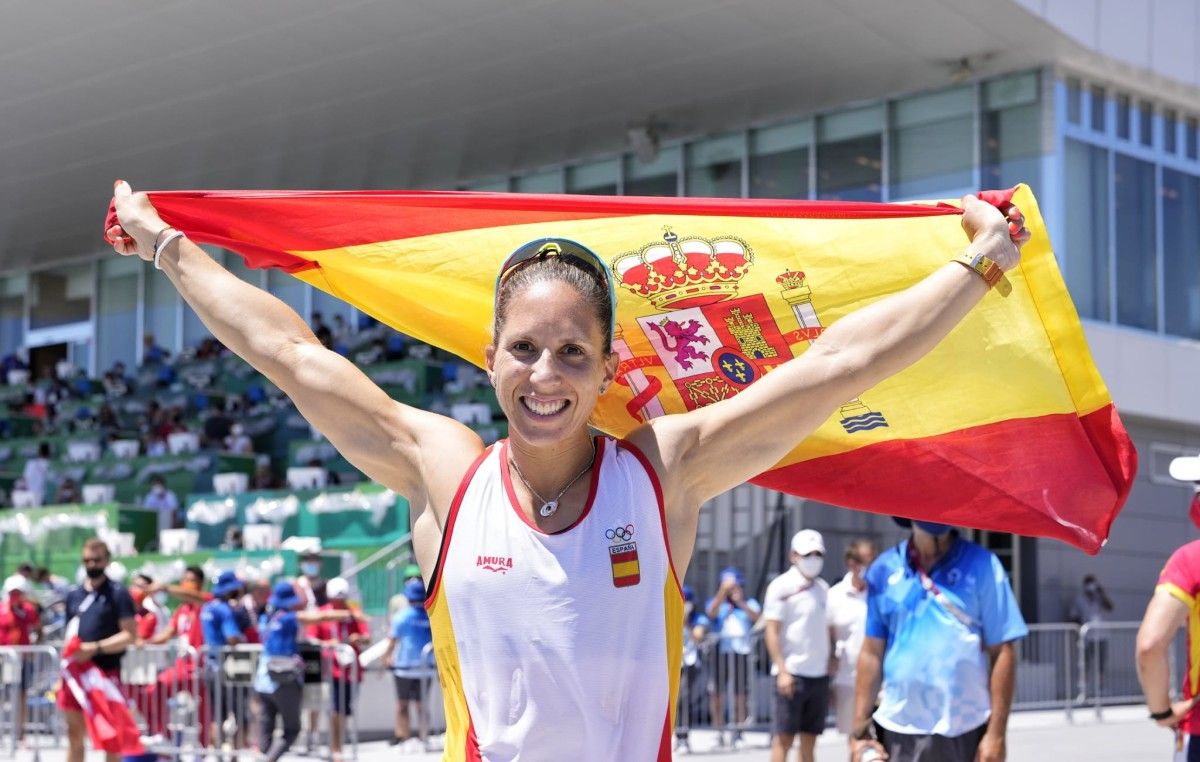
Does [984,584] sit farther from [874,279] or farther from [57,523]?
[57,523]

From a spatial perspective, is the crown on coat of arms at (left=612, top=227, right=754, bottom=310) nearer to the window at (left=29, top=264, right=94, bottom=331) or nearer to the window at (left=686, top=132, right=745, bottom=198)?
the window at (left=686, top=132, right=745, bottom=198)

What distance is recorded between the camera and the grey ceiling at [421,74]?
23.4 m

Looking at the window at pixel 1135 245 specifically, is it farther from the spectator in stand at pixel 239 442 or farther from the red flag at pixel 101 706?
the red flag at pixel 101 706

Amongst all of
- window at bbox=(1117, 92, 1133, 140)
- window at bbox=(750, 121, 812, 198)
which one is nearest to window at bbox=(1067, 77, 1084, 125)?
window at bbox=(1117, 92, 1133, 140)

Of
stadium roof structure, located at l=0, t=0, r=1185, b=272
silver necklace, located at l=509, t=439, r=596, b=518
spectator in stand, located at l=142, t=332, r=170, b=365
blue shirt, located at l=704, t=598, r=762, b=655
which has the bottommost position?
blue shirt, located at l=704, t=598, r=762, b=655

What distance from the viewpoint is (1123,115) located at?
26203 mm

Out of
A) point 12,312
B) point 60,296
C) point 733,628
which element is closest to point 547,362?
point 733,628

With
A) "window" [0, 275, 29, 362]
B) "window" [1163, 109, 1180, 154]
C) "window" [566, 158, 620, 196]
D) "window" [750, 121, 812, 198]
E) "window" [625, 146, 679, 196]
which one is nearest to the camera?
"window" [1163, 109, 1180, 154]

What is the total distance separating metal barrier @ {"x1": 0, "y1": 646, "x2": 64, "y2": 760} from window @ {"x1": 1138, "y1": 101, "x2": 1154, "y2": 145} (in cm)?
1898

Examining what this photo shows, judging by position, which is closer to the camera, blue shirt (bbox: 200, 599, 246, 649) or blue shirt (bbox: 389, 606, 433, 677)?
blue shirt (bbox: 200, 599, 246, 649)

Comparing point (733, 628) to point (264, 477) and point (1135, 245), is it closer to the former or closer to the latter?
point (264, 477)

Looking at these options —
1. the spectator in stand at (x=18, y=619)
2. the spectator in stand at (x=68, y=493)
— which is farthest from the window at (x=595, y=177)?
the spectator in stand at (x=18, y=619)

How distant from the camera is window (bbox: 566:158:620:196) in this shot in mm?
30500

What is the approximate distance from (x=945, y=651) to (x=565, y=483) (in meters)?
4.65
